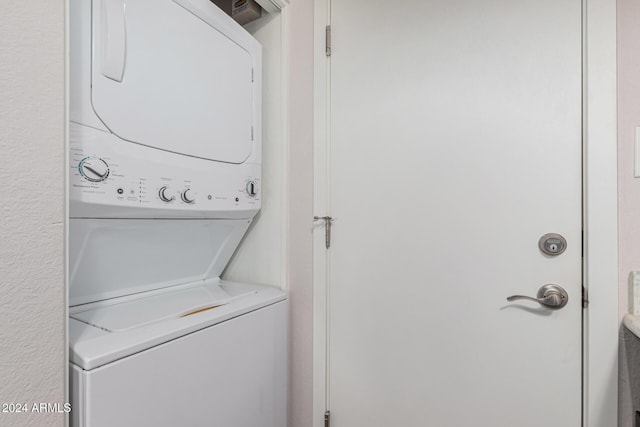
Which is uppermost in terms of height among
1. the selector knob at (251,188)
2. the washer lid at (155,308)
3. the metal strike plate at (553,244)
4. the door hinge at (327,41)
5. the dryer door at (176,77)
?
the door hinge at (327,41)

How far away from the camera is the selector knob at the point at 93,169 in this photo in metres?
0.79

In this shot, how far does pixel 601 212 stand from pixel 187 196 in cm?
136

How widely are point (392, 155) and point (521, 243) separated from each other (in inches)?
22.3

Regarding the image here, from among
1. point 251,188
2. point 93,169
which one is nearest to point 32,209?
point 93,169

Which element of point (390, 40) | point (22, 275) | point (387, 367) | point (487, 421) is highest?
point (390, 40)

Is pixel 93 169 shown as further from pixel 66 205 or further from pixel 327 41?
pixel 327 41

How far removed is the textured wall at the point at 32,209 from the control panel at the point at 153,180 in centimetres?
15

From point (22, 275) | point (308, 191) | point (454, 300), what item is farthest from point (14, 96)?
point (454, 300)

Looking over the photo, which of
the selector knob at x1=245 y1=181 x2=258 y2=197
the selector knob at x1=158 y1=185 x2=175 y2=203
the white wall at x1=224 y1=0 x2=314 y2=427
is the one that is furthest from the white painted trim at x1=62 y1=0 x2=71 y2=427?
the white wall at x1=224 y1=0 x2=314 y2=427

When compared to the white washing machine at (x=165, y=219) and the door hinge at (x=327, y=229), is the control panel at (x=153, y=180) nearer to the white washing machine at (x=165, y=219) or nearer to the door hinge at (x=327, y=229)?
the white washing machine at (x=165, y=219)

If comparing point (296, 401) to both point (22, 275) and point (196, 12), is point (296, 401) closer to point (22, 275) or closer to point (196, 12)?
point (22, 275)

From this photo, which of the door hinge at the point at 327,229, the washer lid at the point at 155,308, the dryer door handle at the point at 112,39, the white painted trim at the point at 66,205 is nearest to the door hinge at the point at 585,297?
the door hinge at the point at 327,229

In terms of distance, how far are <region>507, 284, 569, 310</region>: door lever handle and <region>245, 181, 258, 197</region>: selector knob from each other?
112 cm

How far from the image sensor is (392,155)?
49.8 inches
